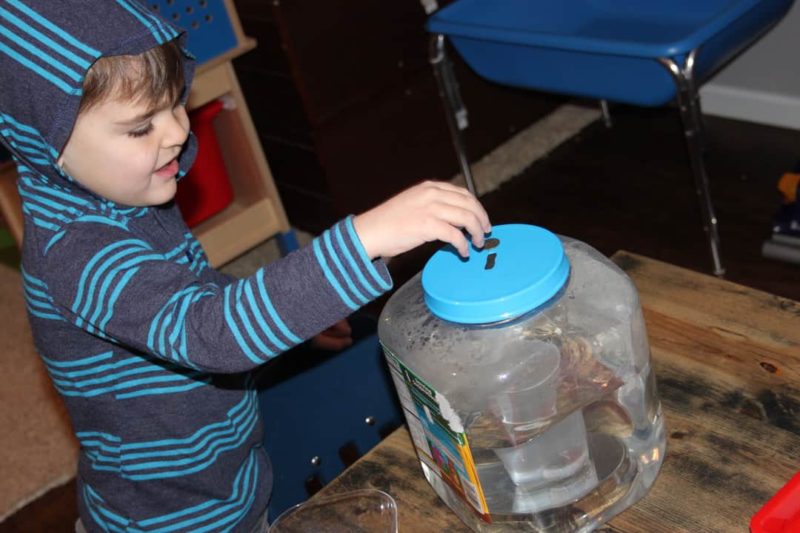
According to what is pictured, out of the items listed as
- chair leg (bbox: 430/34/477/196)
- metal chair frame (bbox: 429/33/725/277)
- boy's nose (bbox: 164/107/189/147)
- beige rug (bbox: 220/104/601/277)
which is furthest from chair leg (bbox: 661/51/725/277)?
boy's nose (bbox: 164/107/189/147)

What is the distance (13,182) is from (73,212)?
113 centimetres

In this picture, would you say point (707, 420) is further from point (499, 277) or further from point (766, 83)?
point (766, 83)

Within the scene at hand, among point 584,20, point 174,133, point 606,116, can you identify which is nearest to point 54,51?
point 174,133

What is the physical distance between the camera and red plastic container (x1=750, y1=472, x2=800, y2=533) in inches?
28.1

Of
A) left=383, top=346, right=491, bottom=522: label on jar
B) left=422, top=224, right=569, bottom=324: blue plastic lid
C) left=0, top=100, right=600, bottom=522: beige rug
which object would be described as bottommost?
left=0, top=100, right=600, bottom=522: beige rug

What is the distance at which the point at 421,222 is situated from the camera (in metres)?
0.78

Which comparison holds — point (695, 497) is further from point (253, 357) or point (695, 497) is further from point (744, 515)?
point (253, 357)

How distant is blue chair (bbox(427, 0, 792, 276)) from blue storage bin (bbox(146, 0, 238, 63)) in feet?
1.35

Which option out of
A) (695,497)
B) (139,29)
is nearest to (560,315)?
(695,497)

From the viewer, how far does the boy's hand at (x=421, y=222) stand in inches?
30.5

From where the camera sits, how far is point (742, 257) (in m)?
1.95

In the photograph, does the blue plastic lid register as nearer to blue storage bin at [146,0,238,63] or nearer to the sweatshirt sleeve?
the sweatshirt sleeve

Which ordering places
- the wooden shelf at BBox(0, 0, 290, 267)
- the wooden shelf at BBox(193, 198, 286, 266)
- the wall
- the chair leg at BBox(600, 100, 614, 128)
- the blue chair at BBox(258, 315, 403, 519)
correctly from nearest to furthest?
the blue chair at BBox(258, 315, 403, 519)
the wooden shelf at BBox(0, 0, 290, 267)
the wooden shelf at BBox(193, 198, 286, 266)
the wall
the chair leg at BBox(600, 100, 614, 128)

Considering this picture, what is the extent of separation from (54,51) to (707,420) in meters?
0.65
